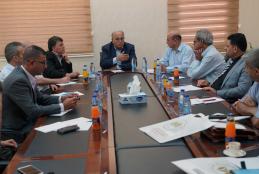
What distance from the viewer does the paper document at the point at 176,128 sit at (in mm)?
1959

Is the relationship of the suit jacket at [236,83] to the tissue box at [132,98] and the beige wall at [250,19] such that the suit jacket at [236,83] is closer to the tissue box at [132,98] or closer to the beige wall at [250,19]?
the tissue box at [132,98]

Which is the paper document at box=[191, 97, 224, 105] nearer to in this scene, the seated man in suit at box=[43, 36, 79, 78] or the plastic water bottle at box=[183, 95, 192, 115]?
the plastic water bottle at box=[183, 95, 192, 115]

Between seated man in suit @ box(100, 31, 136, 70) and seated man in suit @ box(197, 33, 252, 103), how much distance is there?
5.26 feet

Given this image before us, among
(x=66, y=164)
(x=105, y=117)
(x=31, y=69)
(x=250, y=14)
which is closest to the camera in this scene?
(x=66, y=164)

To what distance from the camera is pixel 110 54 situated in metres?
5.16

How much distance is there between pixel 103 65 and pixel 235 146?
3.51 meters

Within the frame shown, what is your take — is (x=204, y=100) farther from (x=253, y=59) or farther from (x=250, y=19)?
(x=250, y=19)

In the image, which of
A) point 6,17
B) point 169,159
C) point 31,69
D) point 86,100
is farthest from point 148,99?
point 6,17

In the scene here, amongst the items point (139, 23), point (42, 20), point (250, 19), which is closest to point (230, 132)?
point (139, 23)

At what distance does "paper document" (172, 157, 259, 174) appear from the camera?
57.4 inches

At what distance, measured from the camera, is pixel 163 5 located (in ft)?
18.0

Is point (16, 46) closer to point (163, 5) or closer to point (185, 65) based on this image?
point (185, 65)

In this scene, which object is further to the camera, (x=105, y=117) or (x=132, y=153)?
(x=105, y=117)

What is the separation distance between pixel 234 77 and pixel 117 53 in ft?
7.08
